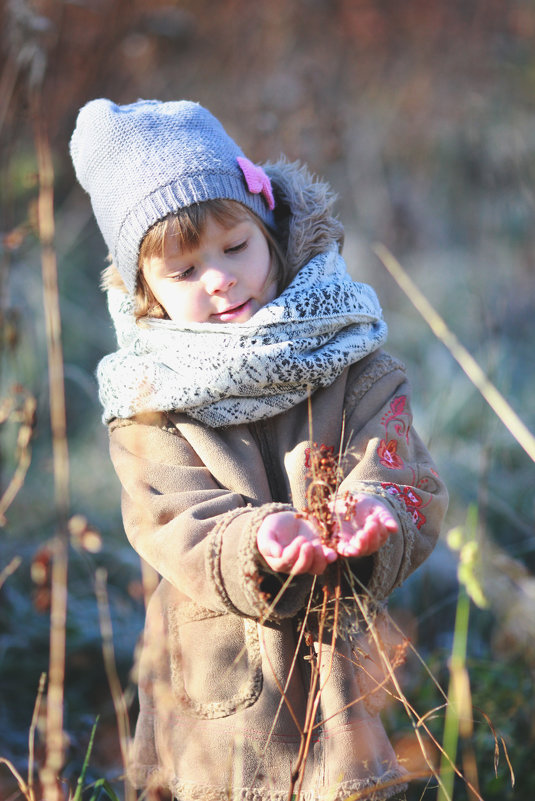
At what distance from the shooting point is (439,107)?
8016mm

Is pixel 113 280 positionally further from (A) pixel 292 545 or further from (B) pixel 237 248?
(A) pixel 292 545

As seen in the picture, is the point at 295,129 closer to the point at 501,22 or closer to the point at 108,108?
the point at 108,108

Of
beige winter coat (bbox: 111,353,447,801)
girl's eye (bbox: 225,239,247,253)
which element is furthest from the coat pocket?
girl's eye (bbox: 225,239,247,253)

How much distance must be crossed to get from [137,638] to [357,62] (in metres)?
6.80

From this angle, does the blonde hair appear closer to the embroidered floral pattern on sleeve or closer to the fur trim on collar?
the fur trim on collar

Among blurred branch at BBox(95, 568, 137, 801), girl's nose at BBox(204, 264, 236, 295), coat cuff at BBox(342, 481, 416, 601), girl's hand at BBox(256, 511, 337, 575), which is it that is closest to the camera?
girl's hand at BBox(256, 511, 337, 575)

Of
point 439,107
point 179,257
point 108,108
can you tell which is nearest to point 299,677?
point 179,257

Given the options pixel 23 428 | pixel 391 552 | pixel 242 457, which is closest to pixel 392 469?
pixel 391 552

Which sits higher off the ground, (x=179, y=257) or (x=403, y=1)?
(x=403, y=1)

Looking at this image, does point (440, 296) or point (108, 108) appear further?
point (440, 296)

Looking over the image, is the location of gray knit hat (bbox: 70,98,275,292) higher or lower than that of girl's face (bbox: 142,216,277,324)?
higher

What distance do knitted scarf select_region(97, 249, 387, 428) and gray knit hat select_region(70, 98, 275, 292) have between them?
0.25 metres

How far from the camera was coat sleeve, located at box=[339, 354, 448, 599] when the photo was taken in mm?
1707

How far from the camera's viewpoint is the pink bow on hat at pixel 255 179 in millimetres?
2059
